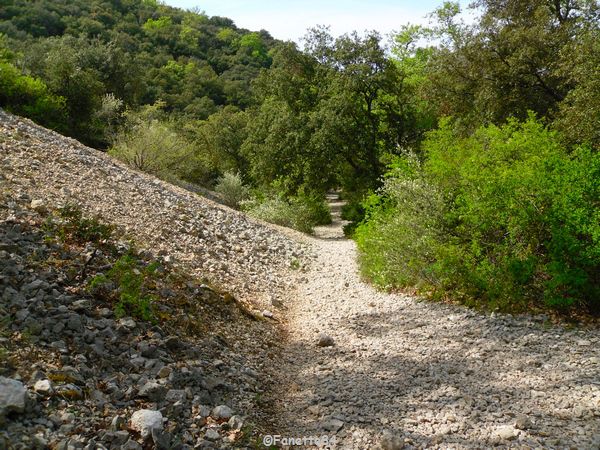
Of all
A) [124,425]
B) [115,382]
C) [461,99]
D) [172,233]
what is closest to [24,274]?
[115,382]

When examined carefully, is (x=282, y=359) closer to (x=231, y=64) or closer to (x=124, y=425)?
(x=124, y=425)

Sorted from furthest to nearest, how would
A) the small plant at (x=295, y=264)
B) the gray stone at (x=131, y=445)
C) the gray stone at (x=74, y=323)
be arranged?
the small plant at (x=295, y=264)
the gray stone at (x=74, y=323)
the gray stone at (x=131, y=445)

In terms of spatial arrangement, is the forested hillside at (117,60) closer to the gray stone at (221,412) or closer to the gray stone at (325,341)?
the gray stone at (325,341)

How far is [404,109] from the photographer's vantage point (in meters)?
21.7

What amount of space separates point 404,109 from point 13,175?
18171 mm

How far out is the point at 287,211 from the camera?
18.5 m

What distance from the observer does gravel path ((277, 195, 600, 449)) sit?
390cm

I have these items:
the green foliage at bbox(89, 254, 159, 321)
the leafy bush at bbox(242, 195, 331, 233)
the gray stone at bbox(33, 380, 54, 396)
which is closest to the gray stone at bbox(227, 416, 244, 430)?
the gray stone at bbox(33, 380, 54, 396)

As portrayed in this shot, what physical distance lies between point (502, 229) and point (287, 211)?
12.0 m

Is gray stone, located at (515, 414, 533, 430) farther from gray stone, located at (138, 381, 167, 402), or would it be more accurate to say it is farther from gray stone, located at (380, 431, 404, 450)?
gray stone, located at (138, 381, 167, 402)

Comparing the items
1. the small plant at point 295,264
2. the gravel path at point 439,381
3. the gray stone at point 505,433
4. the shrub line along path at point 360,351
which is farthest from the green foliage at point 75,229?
the small plant at point 295,264

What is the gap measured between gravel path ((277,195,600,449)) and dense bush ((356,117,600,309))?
1.84 ft

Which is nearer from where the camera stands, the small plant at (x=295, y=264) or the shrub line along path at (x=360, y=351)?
the shrub line along path at (x=360, y=351)

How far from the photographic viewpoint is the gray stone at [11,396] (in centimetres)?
275
